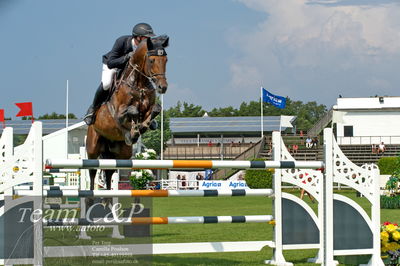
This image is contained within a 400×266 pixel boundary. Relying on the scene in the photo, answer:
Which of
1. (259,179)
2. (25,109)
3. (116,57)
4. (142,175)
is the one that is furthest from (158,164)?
(259,179)

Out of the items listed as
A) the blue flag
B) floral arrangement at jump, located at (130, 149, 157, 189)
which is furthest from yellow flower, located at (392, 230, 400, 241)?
the blue flag

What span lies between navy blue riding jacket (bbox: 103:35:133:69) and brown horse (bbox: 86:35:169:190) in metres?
0.14

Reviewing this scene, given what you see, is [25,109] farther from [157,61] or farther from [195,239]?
[157,61]

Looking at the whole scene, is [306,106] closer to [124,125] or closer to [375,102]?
[375,102]

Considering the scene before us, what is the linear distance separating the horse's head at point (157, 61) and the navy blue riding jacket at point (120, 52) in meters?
0.90

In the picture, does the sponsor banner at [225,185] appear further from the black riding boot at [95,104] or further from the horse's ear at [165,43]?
the horse's ear at [165,43]

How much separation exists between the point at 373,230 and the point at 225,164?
5.29 ft

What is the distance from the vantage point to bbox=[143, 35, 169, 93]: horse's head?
20.0 feet

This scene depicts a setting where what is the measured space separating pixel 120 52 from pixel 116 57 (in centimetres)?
7

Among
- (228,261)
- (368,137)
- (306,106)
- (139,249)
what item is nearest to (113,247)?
(139,249)

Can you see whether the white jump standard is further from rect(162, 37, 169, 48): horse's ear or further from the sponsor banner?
the sponsor banner

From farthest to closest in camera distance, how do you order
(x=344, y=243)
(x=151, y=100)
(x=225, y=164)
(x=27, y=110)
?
(x=27, y=110) → (x=151, y=100) → (x=344, y=243) → (x=225, y=164)

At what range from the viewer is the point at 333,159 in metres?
5.71

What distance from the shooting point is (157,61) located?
6207 millimetres
